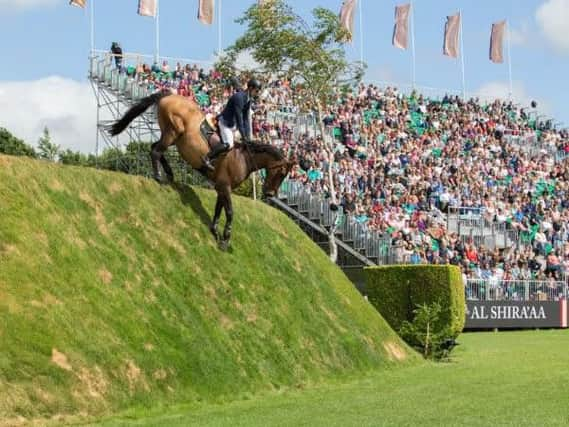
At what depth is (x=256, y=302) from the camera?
2053 cm

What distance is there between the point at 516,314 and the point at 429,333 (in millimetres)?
15763

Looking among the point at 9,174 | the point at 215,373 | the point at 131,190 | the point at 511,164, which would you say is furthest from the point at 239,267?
the point at 511,164

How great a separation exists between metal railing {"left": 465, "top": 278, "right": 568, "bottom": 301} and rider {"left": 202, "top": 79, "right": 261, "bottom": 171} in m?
21.0

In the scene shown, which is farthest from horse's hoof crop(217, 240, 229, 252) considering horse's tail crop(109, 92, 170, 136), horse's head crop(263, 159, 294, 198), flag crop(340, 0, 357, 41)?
flag crop(340, 0, 357, 41)

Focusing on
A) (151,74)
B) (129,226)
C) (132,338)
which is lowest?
(132,338)

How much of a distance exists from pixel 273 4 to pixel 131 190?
84.5 feet

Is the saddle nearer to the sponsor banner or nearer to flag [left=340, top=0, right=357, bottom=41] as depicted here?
the sponsor banner

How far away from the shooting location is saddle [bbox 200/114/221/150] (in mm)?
20906

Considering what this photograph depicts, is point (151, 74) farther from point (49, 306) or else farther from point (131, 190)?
point (49, 306)

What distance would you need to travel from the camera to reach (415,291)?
2845 centimetres

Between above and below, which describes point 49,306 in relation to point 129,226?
below

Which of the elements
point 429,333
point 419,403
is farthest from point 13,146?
point 419,403

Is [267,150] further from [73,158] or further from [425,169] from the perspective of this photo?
[73,158]

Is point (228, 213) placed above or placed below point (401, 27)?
below
